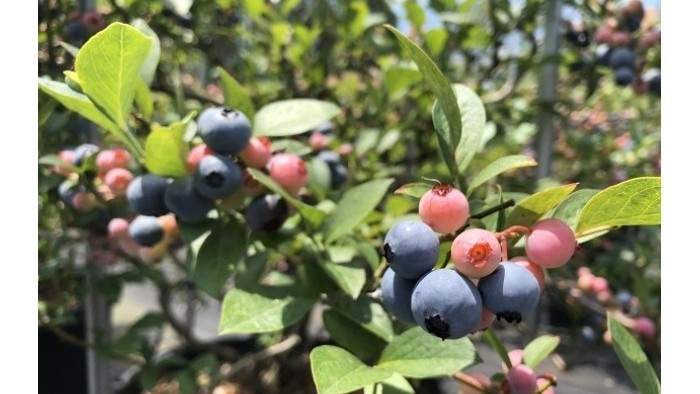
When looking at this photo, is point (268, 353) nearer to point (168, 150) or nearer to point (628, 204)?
point (168, 150)

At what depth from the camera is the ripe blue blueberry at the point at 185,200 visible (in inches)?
23.8

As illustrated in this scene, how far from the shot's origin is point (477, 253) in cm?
41

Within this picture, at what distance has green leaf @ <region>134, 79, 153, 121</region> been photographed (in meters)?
0.66

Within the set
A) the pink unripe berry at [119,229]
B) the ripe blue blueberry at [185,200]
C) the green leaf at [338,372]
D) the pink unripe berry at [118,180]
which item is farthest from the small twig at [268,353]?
the green leaf at [338,372]

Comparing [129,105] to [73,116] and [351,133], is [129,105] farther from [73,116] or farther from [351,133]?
[351,133]

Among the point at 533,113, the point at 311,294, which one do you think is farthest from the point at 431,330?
the point at 533,113

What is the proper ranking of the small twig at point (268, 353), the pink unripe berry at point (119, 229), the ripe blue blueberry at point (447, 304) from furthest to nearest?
1. the small twig at point (268, 353)
2. the pink unripe berry at point (119, 229)
3. the ripe blue blueberry at point (447, 304)

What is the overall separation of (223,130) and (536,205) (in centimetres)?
31

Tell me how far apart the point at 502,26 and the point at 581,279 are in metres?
0.63

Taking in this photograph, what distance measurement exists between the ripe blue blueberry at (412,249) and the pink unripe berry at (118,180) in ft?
1.47

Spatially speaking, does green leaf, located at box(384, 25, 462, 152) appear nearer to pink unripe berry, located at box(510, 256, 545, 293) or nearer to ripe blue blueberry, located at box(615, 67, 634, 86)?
pink unripe berry, located at box(510, 256, 545, 293)

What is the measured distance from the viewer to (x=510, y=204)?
0.47 meters

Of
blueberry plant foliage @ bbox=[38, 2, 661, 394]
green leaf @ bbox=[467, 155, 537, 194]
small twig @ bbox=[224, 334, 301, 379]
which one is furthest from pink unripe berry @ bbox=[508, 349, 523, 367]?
small twig @ bbox=[224, 334, 301, 379]

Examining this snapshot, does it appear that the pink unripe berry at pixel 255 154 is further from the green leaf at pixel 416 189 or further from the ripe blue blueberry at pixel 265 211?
the green leaf at pixel 416 189
